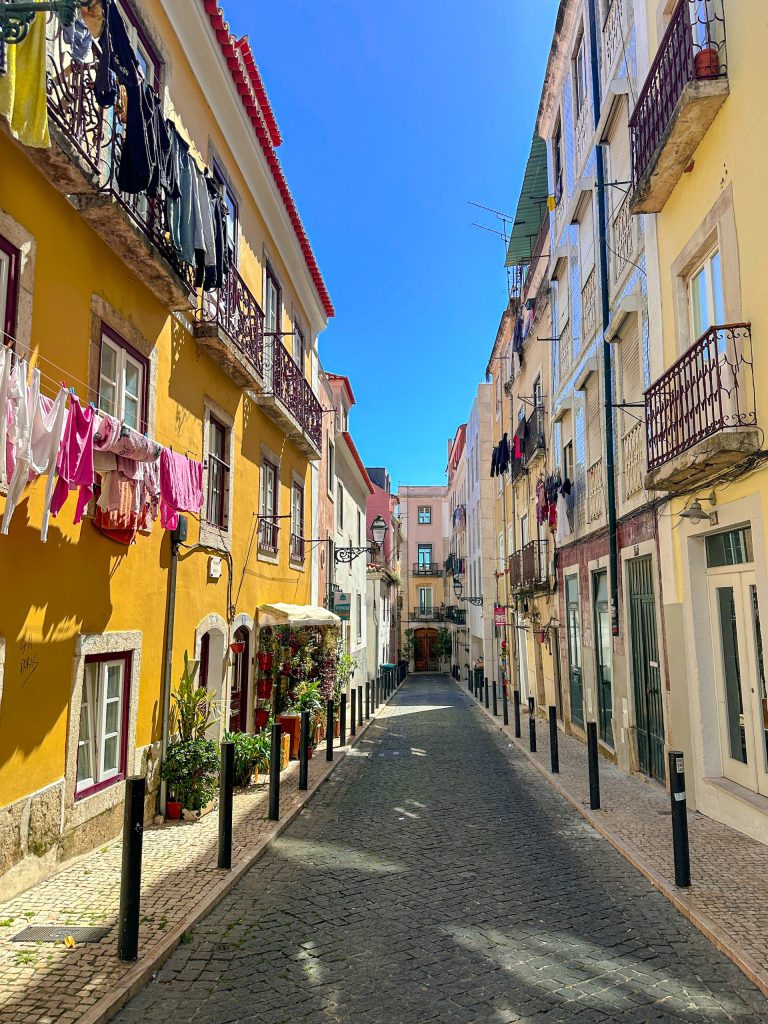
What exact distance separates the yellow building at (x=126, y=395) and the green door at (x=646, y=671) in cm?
573

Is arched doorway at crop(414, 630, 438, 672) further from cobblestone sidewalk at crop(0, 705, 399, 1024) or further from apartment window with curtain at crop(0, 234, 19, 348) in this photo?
apartment window with curtain at crop(0, 234, 19, 348)

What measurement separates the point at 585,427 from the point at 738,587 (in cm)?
674

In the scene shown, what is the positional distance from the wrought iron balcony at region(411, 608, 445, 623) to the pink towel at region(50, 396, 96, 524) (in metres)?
50.3

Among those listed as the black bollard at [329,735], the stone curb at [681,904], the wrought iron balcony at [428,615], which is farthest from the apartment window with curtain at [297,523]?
the wrought iron balcony at [428,615]

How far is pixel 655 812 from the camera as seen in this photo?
26.6ft

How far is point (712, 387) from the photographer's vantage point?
717 cm

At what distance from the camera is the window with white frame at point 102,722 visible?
6.50 meters

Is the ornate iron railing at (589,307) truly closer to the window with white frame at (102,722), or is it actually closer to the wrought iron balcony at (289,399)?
the wrought iron balcony at (289,399)

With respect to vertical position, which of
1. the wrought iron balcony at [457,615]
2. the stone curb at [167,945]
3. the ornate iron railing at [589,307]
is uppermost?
the ornate iron railing at [589,307]

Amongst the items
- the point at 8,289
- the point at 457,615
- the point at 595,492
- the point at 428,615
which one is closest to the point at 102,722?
the point at 8,289

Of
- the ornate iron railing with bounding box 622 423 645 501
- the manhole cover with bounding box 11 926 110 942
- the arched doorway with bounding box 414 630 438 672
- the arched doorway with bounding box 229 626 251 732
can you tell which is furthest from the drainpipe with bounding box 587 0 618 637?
the arched doorway with bounding box 414 630 438 672

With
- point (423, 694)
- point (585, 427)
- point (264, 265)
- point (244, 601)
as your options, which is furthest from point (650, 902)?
point (423, 694)

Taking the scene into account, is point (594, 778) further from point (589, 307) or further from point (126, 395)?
point (589, 307)

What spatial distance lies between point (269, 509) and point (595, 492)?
19.0 feet
